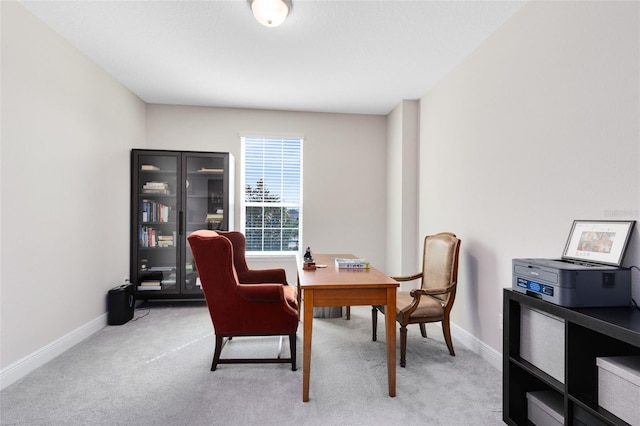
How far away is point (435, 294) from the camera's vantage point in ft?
8.28

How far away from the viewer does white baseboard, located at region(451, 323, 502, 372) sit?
8.13 feet

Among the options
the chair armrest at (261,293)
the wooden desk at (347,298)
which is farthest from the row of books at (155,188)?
the wooden desk at (347,298)

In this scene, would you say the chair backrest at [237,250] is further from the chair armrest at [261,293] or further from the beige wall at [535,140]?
the beige wall at [535,140]

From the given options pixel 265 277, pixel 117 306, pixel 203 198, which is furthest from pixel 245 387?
pixel 203 198

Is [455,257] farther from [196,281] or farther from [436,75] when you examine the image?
[196,281]

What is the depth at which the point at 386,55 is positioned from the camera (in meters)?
2.96

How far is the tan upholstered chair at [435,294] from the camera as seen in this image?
2516 mm

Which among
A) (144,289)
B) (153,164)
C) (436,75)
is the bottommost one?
(144,289)

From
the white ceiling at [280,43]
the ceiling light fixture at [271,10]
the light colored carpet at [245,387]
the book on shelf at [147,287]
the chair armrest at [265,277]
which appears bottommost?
the light colored carpet at [245,387]

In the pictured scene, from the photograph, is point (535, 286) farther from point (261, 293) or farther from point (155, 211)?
point (155, 211)

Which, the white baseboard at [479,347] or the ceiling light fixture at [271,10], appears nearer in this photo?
the ceiling light fixture at [271,10]

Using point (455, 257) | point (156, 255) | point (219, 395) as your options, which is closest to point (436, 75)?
point (455, 257)

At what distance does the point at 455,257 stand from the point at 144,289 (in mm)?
3634

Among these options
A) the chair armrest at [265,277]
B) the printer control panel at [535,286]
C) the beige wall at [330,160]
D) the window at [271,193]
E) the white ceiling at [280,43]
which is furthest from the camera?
the window at [271,193]
